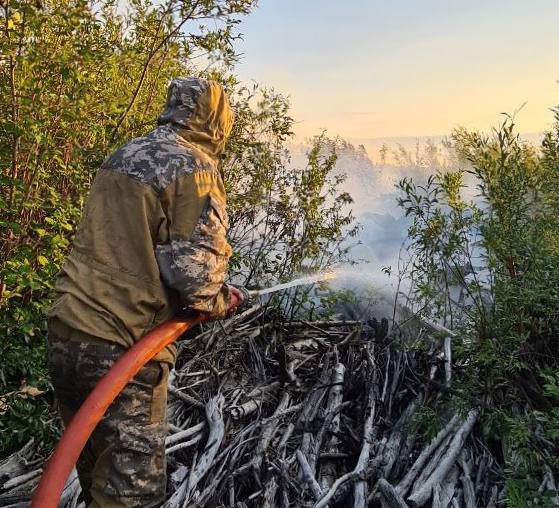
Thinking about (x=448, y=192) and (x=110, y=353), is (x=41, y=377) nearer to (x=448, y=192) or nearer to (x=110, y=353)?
(x=110, y=353)

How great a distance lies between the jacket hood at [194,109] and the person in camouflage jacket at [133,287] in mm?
180

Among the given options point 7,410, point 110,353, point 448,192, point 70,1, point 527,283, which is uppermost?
point 70,1

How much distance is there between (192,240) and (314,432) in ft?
6.88

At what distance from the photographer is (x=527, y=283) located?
3432 mm

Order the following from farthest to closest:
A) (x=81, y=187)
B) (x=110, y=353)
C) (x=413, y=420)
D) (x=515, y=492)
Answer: (x=81, y=187) < (x=413, y=420) < (x=515, y=492) < (x=110, y=353)

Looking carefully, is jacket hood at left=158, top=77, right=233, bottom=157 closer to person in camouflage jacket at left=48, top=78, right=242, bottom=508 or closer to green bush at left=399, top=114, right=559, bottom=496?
person in camouflage jacket at left=48, top=78, right=242, bottom=508

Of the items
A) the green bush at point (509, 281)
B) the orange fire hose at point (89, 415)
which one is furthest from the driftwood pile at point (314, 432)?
the orange fire hose at point (89, 415)

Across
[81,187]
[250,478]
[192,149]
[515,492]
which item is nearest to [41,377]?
[81,187]

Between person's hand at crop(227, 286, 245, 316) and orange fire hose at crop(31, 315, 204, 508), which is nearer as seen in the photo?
orange fire hose at crop(31, 315, 204, 508)

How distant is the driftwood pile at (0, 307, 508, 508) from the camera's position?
3238 millimetres

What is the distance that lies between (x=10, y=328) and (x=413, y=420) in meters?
2.89

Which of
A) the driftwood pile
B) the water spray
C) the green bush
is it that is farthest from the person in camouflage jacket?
the green bush

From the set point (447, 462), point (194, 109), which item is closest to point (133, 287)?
point (194, 109)

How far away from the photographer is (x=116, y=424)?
2387 mm
